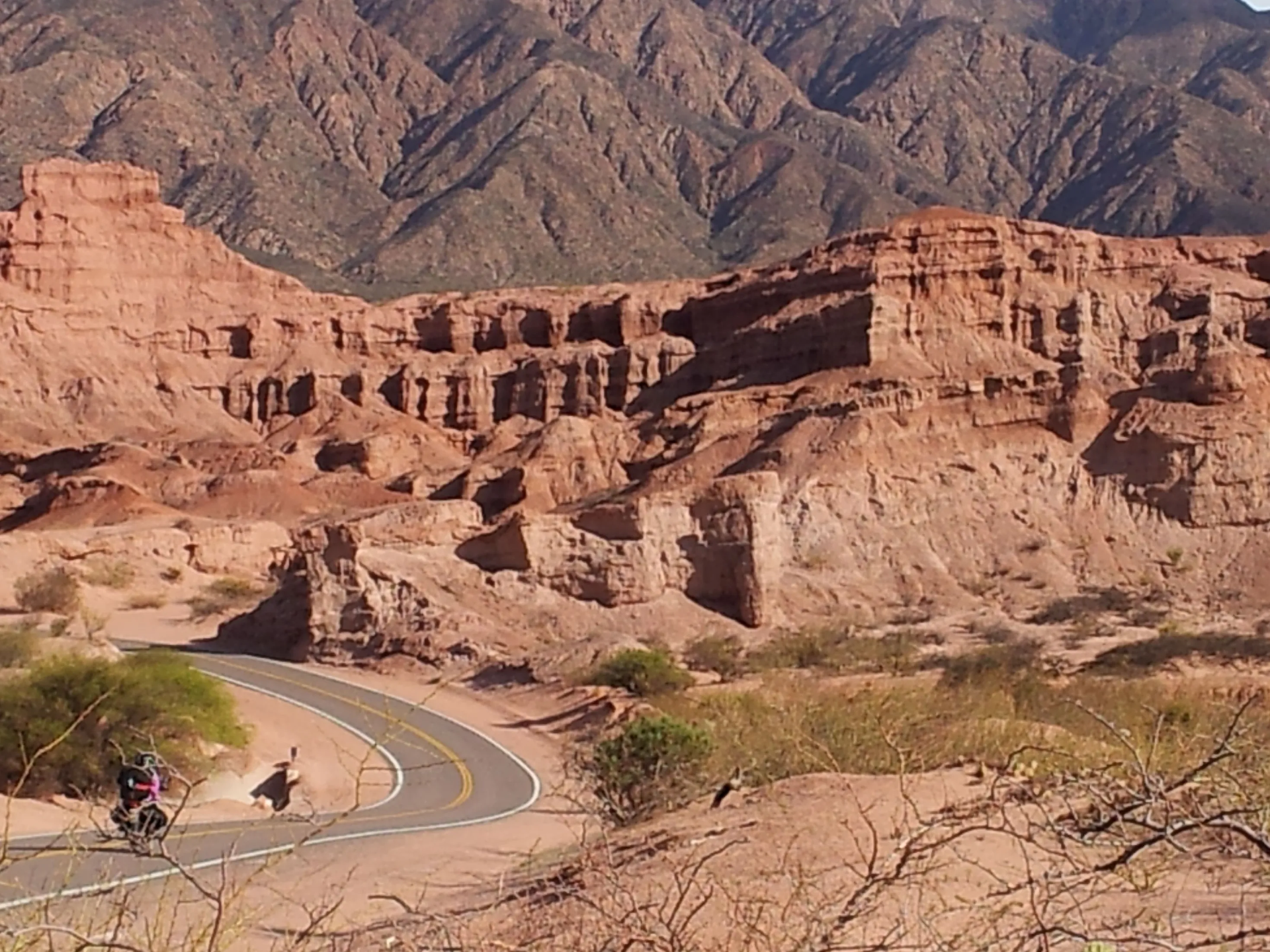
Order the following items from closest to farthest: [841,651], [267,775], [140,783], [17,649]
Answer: [140,783], [267,775], [17,649], [841,651]

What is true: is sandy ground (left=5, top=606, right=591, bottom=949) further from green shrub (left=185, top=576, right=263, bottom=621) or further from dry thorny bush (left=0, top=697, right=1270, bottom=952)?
green shrub (left=185, top=576, right=263, bottom=621)

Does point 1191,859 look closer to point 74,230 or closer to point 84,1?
point 74,230

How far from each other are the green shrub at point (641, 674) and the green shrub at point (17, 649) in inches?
415

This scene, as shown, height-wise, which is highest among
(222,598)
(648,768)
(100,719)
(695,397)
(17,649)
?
(695,397)

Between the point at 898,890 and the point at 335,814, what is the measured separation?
1093 cm

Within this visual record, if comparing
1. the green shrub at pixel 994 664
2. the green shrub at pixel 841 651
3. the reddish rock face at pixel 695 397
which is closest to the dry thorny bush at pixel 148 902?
the green shrub at pixel 994 664

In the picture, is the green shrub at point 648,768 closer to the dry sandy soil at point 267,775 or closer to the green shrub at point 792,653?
Answer: the dry sandy soil at point 267,775

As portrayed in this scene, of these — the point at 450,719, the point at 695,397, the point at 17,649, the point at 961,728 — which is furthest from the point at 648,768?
the point at 695,397

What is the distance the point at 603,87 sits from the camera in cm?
18425

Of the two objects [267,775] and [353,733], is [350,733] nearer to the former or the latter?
[353,733]

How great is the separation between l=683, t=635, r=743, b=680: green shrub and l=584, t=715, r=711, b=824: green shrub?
1415 centimetres

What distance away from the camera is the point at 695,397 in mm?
72750

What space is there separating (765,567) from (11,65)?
14803 cm

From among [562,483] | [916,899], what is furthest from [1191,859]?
[562,483]
